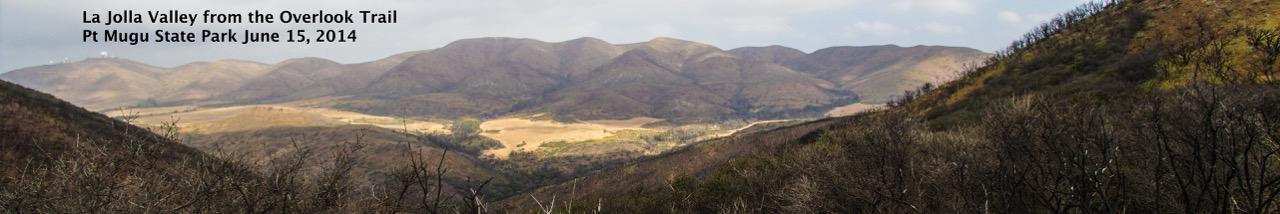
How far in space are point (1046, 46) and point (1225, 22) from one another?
58.5 feet

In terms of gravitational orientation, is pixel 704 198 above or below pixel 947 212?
below

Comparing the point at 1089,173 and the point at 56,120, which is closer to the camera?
the point at 1089,173

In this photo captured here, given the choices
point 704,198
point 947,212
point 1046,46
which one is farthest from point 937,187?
point 1046,46

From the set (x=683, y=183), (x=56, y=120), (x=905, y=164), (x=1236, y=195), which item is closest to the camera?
(x=1236, y=195)

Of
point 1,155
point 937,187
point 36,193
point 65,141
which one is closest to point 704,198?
point 937,187

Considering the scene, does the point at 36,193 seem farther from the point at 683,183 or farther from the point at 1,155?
the point at 1,155

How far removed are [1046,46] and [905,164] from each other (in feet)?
143

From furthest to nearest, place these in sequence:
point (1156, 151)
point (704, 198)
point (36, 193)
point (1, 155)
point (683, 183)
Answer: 1. point (1, 155)
2. point (683, 183)
3. point (704, 198)
4. point (1156, 151)
5. point (36, 193)

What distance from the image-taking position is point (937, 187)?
16.4m

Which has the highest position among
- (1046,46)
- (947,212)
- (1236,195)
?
(1046,46)

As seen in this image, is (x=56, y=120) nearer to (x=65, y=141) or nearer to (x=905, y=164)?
(x=65, y=141)

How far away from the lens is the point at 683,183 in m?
33.4

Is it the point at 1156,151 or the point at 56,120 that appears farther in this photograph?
the point at 56,120

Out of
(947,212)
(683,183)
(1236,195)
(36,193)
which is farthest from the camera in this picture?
(683,183)
